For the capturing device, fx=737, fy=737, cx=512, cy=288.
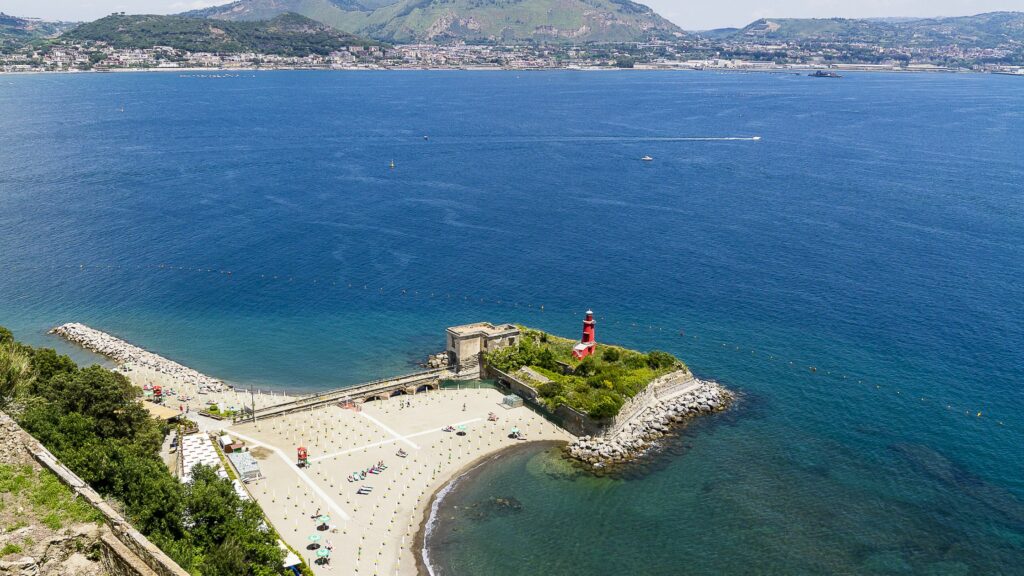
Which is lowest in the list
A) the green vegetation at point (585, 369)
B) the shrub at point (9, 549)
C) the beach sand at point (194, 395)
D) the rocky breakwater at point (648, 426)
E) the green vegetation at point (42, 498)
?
the rocky breakwater at point (648, 426)

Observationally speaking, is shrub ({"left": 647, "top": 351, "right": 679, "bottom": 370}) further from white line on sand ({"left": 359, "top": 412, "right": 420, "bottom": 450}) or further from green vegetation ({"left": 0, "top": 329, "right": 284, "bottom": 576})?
green vegetation ({"left": 0, "top": 329, "right": 284, "bottom": 576})

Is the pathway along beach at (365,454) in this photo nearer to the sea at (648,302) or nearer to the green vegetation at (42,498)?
the sea at (648,302)

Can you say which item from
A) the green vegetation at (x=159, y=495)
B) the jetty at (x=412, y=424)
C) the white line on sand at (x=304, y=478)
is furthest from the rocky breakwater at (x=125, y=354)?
the green vegetation at (x=159, y=495)

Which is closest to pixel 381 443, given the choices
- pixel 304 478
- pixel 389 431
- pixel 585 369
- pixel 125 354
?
pixel 389 431

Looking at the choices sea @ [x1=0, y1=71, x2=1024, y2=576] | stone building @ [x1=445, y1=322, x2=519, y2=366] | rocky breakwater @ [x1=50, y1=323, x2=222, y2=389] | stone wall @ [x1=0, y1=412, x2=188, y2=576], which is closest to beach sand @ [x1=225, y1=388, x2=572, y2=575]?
sea @ [x1=0, y1=71, x2=1024, y2=576]

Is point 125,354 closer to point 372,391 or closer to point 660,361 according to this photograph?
point 372,391

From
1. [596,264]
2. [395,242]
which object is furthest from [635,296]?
[395,242]
